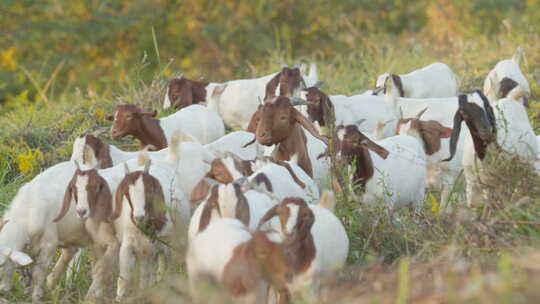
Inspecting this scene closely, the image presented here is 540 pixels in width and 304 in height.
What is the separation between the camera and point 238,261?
495 centimetres

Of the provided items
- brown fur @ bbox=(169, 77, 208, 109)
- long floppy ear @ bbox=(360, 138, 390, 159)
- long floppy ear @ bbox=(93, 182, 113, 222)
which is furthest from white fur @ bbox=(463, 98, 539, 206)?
brown fur @ bbox=(169, 77, 208, 109)

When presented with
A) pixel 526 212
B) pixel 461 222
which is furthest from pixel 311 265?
pixel 526 212

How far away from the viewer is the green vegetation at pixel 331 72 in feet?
15.2

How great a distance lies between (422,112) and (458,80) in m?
3.00

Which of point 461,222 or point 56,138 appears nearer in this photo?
point 461,222

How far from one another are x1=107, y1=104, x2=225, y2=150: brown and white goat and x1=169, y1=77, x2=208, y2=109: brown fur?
0.99 metres

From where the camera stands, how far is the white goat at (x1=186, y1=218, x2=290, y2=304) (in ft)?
16.1

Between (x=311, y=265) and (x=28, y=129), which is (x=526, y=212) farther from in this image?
(x=28, y=129)

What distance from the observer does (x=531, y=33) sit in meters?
14.6

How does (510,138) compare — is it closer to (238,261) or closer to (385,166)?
(385,166)

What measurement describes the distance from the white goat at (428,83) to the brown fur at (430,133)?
2090mm

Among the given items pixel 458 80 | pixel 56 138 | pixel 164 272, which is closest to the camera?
pixel 164 272

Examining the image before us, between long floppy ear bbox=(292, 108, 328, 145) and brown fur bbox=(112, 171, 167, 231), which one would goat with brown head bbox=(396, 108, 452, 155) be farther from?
brown fur bbox=(112, 171, 167, 231)

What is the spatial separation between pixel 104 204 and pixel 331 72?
811 centimetres
